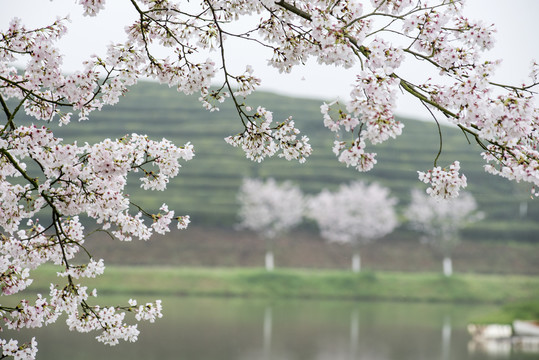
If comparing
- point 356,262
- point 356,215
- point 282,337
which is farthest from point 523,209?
point 282,337

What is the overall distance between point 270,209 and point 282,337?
29.1 metres

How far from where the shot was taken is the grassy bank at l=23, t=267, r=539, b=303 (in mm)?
35562

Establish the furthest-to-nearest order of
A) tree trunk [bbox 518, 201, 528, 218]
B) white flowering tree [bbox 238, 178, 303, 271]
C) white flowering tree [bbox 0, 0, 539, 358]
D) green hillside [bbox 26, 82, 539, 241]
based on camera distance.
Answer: tree trunk [bbox 518, 201, 528, 218] < green hillside [bbox 26, 82, 539, 241] < white flowering tree [bbox 238, 178, 303, 271] < white flowering tree [bbox 0, 0, 539, 358]

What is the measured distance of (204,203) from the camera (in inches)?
2185

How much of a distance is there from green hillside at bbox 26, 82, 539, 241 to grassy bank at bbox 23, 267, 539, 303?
15.6m

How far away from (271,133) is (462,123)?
64.7 inches

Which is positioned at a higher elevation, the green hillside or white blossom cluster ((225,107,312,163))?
the green hillside

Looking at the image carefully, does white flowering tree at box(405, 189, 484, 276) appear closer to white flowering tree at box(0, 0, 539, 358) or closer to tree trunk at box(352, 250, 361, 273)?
tree trunk at box(352, 250, 361, 273)

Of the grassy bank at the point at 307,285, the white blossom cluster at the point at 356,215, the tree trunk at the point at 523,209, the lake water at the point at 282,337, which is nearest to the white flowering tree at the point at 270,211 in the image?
the white blossom cluster at the point at 356,215

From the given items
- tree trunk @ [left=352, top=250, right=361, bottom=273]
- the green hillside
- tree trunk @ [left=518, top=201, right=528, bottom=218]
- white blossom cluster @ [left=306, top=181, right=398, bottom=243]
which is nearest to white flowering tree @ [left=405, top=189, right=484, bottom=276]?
white blossom cluster @ [left=306, top=181, right=398, bottom=243]

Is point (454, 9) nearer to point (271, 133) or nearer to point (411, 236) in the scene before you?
point (271, 133)

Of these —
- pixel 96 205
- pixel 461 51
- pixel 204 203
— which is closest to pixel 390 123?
pixel 461 51

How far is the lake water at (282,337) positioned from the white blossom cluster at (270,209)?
1703cm

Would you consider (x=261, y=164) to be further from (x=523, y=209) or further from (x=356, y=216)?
(x=523, y=209)
